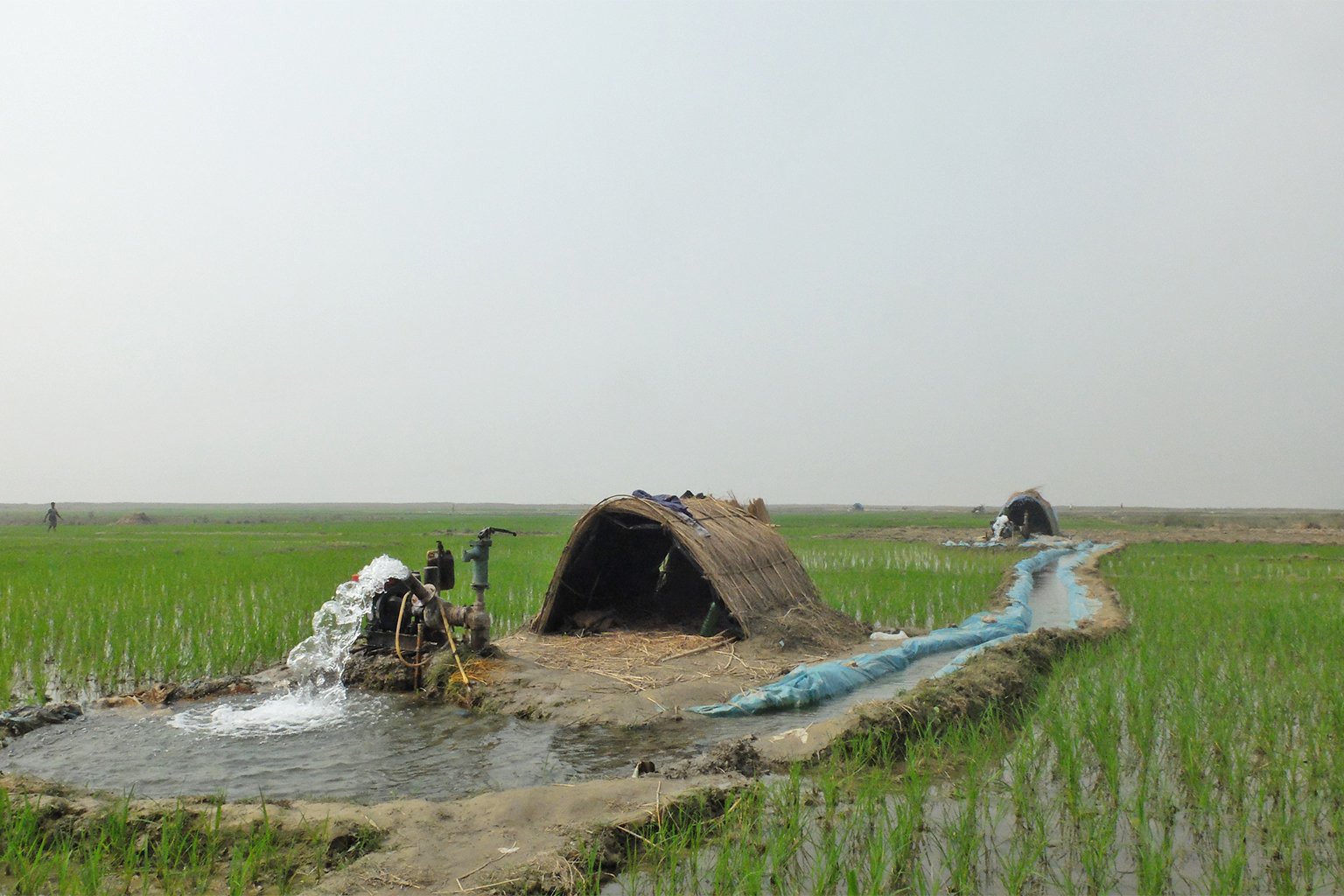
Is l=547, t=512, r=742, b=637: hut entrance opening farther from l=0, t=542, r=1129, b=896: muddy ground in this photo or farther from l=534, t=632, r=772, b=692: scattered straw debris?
l=0, t=542, r=1129, b=896: muddy ground

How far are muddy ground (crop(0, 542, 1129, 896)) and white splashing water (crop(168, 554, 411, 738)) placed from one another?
1.08 ft

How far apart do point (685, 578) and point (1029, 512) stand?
17.0 meters

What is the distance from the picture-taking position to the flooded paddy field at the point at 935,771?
280cm

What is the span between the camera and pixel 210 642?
6672mm

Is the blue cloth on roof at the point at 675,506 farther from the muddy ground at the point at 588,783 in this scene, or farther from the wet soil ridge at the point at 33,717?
the wet soil ridge at the point at 33,717

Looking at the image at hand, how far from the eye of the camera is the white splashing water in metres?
4.69

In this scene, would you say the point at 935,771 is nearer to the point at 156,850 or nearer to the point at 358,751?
the point at 358,751

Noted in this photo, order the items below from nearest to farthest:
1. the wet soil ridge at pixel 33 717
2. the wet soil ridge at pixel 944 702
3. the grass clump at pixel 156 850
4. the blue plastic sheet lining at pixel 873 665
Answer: the grass clump at pixel 156 850, the wet soil ridge at pixel 944 702, the wet soil ridge at pixel 33 717, the blue plastic sheet lining at pixel 873 665

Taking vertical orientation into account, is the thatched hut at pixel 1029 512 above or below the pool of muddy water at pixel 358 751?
above

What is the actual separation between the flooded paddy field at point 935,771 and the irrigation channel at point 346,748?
0.06 ft

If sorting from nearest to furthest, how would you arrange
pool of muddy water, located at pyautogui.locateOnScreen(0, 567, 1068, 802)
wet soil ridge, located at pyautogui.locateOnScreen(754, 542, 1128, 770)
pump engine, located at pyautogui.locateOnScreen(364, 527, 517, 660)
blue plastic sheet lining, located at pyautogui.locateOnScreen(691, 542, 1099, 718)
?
pool of muddy water, located at pyautogui.locateOnScreen(0, 567, 1068, 802) → wet soil ridge, located at pyautogui.locateOnScreen(754, 542, 1128, 770) → blue plastic sheet lining, located at pyautogui.locateOnScreen(691, 542, 1099, 718) → pump engine, located at pyautogui.locateOnScreen(364, 527, 517, 660)

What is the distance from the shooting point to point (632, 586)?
830 centimetres

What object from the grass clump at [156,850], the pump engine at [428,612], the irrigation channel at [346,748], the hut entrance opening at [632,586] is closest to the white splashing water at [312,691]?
the irrigation channel at [346,748]

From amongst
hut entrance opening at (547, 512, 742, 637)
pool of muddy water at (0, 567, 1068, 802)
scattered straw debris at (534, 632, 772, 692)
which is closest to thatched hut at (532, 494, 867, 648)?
hut entrance opening at (547, 512, 742, 637)
